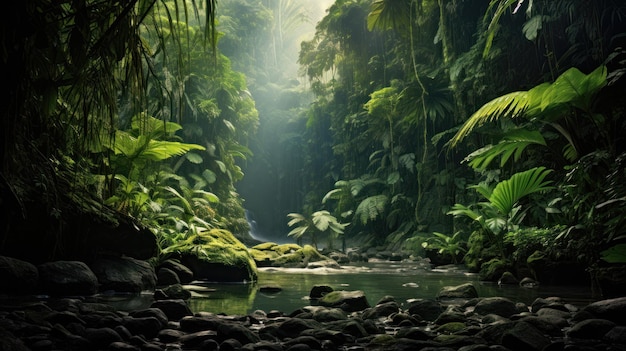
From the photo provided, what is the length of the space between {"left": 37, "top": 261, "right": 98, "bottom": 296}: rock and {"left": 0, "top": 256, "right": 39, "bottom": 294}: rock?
0.38 feet

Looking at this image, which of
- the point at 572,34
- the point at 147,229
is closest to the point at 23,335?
the point at 147,229

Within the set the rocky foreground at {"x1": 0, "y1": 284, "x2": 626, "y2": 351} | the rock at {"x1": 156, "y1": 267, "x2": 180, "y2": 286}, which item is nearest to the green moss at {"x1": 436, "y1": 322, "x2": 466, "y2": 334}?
the rocky foreground at {"x1": 0, "y1": 284, "x2": 626, "y2": 351}

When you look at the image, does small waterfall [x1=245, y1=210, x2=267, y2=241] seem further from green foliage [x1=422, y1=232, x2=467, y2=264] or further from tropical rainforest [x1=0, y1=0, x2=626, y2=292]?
green foliage [x1=422, y1=232, x2=467, y2=264]

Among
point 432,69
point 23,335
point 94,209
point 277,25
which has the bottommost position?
point 23,335

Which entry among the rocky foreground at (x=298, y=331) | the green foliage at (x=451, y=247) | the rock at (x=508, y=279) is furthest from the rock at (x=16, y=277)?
the green foliage at (x=451, y=247)

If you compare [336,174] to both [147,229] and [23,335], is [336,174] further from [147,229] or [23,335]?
[23,335]

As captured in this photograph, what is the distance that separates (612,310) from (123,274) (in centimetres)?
394

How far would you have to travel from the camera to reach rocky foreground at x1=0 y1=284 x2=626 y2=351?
2121mm

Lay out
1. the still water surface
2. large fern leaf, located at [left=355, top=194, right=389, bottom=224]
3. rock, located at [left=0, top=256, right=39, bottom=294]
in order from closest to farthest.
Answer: rock, located at [left=0, top=256, right=39, bottom=294]
the still water surface
large fern leaf, located at [left=355, top=194, right=389, bottom=224]

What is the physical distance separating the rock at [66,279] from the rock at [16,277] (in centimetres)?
11

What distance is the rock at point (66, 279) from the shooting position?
12.2 ft

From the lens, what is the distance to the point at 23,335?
6.90 ft

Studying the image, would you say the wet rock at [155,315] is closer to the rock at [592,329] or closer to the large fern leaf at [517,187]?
the rock at [592,329]

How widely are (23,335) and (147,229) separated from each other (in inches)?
124
